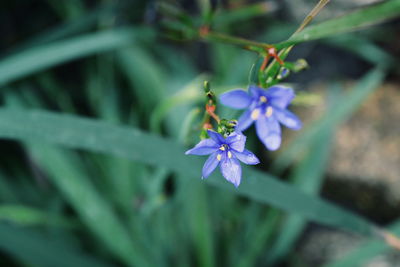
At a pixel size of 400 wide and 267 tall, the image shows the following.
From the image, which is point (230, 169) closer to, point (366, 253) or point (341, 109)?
point (366, 253)

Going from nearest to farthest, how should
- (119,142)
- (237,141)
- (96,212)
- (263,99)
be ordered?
(237,141)
(263,99)
(119,142)
(96,212)

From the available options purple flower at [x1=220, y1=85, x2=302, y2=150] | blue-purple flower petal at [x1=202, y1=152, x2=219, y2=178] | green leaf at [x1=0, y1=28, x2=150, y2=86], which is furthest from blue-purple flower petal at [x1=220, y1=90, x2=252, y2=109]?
green leaf at [x1=0, y1=28, x2=150, y2=86]

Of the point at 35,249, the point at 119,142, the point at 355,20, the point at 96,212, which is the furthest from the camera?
the point at 96,212

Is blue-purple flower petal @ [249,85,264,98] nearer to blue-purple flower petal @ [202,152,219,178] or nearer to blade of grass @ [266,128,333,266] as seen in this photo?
blue-purple flower petal @ [202,152,219,178]

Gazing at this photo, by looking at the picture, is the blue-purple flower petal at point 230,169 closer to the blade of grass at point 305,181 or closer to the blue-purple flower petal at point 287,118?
the blue-purple flower petal at point 287,118

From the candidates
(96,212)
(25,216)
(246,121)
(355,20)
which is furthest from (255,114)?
(25,216)

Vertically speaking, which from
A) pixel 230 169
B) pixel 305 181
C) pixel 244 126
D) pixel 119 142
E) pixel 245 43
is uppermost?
pixel 305 181
